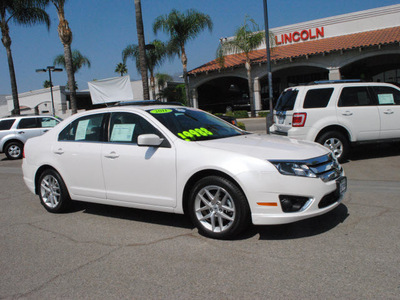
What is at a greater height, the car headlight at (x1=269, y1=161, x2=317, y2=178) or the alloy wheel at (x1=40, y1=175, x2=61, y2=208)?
the car headlight at (x1=269, y1=161, x2=317, y2=178)

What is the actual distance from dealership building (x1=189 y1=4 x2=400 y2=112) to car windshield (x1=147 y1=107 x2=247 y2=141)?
2096 centimetres

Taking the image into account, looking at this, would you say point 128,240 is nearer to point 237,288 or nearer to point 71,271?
point 71,271

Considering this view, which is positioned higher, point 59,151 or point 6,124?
point 6,124

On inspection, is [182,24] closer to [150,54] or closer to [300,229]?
Answer: [150,54]

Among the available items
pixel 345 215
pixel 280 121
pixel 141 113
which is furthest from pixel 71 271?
pixel 280 121

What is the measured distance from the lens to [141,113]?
5.07 m

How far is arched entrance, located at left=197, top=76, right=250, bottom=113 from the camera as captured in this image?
1350 inches

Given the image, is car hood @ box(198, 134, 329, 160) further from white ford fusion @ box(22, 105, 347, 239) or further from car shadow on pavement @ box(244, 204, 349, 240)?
car shadow on pavement @ box(244, 204, 349, 240)

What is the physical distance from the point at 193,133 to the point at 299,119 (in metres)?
4.39

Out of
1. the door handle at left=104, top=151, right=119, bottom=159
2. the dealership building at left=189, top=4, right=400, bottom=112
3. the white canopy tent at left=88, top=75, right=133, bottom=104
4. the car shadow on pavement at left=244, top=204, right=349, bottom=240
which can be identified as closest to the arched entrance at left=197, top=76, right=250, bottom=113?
the dealership building at left=189, top=4, right=400, bottom=112

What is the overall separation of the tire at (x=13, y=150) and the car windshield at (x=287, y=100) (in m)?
10.5

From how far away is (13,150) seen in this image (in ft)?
48.6

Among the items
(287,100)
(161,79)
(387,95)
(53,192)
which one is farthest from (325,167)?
(161,79)

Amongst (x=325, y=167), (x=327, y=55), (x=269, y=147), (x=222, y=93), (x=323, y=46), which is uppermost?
(x=323, y=46)
